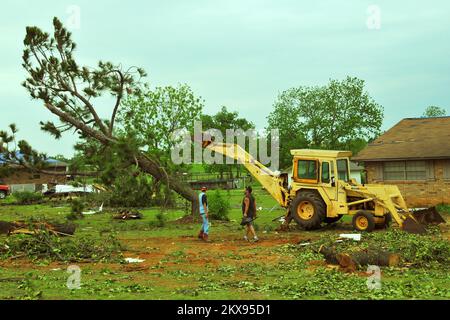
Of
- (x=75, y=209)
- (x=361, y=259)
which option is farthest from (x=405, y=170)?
(x=361, y=259)

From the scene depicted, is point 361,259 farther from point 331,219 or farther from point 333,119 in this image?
point 333,119

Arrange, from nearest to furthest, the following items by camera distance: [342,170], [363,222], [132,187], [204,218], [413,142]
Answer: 1. [204,218]
2. [363,222]
3. [342,170]
4. [132,187]
5. [413,142]

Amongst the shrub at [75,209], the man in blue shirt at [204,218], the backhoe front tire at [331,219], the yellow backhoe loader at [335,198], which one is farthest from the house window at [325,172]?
the shrub at [75,209]

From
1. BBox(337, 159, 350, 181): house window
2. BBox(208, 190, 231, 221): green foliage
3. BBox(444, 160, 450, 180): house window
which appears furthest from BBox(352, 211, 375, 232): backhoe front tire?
BBox(444, 160, 450, 180): house window

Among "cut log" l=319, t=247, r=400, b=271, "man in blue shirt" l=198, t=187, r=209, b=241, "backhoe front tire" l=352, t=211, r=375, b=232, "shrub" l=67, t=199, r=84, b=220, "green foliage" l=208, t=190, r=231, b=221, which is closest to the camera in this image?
"cut log" l=319, t=247, r=400, b=271

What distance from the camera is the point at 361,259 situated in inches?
516

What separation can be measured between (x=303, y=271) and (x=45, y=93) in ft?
50.3

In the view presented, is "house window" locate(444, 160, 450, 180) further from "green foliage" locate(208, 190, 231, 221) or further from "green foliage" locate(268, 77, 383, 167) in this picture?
"green foliage" locate(268, 77, 383, 167)

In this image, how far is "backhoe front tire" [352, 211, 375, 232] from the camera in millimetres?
20453

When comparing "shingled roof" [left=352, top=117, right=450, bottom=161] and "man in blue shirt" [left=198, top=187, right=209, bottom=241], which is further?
"shingled roof" [left=352, top=117, right=450, bottom=161]

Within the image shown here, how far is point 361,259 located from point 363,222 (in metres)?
7.84

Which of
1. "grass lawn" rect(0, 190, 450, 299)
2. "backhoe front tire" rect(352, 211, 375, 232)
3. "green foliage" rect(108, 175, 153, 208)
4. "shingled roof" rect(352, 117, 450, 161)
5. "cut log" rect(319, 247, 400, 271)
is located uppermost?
"shingled roof" rect(352, 117, 450, 161)

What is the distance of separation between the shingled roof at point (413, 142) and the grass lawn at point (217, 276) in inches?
440

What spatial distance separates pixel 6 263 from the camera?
1491cm
